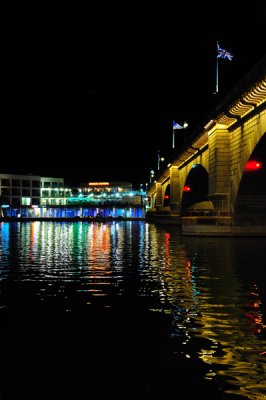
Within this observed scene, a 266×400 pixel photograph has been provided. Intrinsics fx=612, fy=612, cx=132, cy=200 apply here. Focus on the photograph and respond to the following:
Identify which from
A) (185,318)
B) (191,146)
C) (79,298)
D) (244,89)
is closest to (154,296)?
(79,298)

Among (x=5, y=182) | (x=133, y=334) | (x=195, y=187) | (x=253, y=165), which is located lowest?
(x=133, y=334)

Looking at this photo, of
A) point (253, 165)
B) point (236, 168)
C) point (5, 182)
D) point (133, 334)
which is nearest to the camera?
point (133, 334)

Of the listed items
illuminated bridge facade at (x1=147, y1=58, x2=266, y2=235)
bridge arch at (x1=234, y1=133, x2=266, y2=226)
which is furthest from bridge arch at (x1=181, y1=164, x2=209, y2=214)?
bridge arch at (x1=234, y1=133, x2=266, y2=226)

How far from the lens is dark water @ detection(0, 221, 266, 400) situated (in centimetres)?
881

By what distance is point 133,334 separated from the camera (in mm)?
12086

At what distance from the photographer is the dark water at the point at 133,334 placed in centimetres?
881

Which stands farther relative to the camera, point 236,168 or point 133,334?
point 236,168

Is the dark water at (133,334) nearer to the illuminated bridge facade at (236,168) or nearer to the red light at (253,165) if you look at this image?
the illuminated bridge facade at (236,168)

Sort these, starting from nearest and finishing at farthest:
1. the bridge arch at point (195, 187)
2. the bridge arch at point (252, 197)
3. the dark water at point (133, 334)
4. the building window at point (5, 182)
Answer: the dark water at point (133, 334) → the bridge arch at point (252, 197) → the bridge arch at point (195, 187) → the building window at point (5, 182)

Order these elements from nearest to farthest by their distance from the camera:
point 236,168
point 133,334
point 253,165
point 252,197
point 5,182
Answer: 1. point 133,334
2. point 253,165
3. point 236,168
4. point 252,197
5. point 5,182

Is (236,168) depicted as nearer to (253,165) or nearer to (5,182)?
(253,165)

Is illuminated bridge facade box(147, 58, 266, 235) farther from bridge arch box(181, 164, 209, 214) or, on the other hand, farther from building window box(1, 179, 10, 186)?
building window box(1, 179, 10, 186)

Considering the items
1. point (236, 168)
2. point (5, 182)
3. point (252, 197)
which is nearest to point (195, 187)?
point (252, 197)

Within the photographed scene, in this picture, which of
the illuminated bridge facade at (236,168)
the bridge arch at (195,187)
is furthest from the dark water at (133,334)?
the bridge arch at (195,187)
